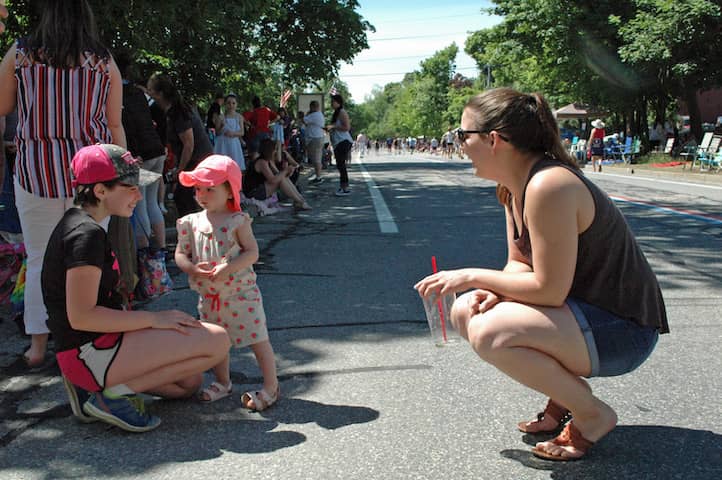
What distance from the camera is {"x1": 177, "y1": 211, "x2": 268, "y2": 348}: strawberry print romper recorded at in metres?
3.30

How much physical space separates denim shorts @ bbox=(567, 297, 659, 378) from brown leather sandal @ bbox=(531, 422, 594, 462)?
0.22 metres

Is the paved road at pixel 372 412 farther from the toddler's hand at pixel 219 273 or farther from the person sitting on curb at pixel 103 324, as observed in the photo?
the toddler's hand at pixel 219 273

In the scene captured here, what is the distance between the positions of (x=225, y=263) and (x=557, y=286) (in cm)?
145

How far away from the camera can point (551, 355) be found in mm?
2629

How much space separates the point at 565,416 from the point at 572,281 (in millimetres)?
657

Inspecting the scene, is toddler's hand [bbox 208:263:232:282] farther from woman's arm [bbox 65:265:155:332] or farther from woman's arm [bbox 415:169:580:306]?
woman's arm [bbox 415:169:580:306]

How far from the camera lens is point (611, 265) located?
2.65 metres

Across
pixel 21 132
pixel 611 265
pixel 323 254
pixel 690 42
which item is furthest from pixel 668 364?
pixel 690 42

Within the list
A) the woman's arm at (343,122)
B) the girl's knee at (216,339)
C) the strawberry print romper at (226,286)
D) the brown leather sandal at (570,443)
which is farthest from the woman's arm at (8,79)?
the woman's arm at (343,122)

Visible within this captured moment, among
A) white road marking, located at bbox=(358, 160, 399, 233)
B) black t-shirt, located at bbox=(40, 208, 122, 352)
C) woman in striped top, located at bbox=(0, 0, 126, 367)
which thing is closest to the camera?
black t-shirt, located at bbox=(40, 208, 122, 352)

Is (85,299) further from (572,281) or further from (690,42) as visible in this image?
(690,42)

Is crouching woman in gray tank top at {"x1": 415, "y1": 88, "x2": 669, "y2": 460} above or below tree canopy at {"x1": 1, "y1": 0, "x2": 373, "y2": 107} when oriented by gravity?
below

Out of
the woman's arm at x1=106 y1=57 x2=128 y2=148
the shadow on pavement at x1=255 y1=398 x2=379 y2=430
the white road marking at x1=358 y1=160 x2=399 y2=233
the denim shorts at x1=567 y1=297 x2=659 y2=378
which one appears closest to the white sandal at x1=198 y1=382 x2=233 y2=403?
the shadow on pavement at x1=255 y1=398 x2=379 y2=430

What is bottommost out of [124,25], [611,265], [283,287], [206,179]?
[283,287]
